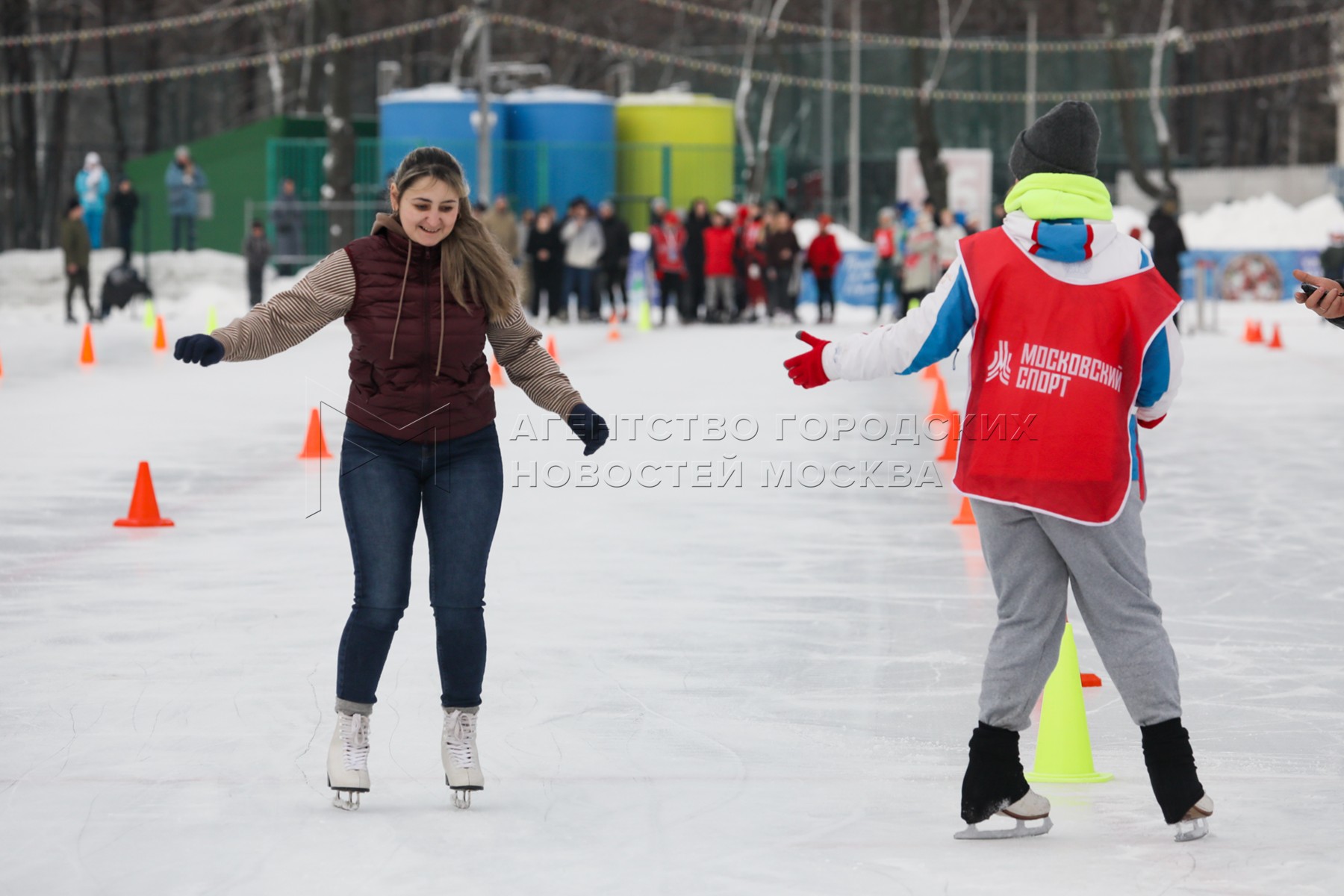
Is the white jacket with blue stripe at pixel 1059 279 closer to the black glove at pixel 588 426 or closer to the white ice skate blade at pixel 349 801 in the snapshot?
the black glove at pixel 588 426

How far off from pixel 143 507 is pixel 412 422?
492cm

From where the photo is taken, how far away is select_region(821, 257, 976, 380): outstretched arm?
164 inches

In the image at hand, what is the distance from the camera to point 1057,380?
4062 mm

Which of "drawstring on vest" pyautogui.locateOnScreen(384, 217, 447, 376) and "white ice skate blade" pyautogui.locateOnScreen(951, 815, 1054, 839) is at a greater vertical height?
"drawstring on vest" pyautogui.locateOnScreen(384, 217, 447, 376)

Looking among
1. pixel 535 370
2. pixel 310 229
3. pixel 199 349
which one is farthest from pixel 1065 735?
pixel 310 229

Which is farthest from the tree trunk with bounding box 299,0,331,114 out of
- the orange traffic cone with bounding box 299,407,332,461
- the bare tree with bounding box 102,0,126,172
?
the orange traffic cone with bounding box 299,407,332,461

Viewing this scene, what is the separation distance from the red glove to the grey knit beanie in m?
0.59

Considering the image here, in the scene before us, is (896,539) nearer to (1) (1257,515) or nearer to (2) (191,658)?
(1) (1257,515)

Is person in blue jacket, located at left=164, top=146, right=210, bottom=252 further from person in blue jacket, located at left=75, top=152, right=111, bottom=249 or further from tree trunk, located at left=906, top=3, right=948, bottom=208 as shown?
tree trunk, located at left=906, top=3, right=948, bottom=208

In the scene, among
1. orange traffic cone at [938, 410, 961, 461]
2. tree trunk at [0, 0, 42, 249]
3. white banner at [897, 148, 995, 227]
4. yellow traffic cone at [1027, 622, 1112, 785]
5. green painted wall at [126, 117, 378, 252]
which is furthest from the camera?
white banner at [897, 148, 995, 227]

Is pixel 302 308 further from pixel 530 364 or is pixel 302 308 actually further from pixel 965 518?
pixel 965 518

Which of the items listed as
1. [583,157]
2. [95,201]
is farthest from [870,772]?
[583,157]

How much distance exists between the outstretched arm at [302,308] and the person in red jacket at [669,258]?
66.4 feet

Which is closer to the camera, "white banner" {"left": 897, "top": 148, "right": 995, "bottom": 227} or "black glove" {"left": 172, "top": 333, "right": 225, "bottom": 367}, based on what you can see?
"black glove" {"left": 172, "top": 333, "right": 225, "bottom": 367}
